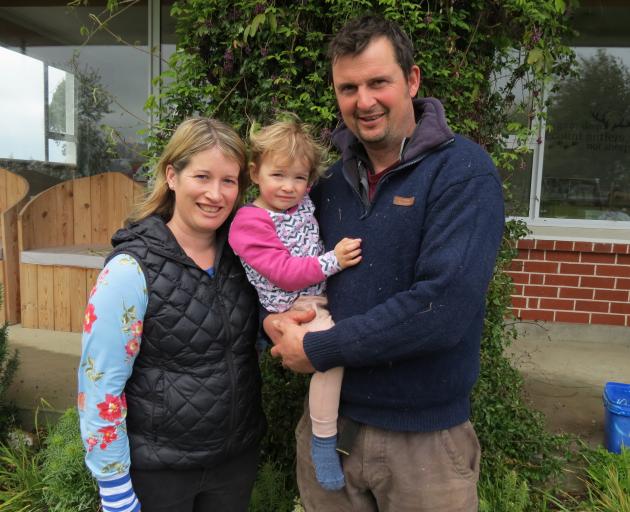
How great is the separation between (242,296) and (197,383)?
32 centimetres

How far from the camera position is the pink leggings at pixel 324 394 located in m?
1.79

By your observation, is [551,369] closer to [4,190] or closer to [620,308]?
[620,308]

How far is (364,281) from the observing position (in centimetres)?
173

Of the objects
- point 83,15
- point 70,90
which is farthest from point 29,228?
point 83,15

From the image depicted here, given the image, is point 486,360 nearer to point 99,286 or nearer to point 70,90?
point 99,286

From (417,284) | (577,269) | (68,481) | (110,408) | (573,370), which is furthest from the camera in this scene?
(577,269)

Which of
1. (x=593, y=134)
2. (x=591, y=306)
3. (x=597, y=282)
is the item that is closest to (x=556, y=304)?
(x=591, y=306)

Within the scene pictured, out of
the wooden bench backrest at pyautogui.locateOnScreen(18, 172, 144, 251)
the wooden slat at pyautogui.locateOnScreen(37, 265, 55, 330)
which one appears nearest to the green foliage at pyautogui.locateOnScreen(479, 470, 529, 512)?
the wooden slat at pyautogui.locateOnScreen(37, 265, 55, 330)

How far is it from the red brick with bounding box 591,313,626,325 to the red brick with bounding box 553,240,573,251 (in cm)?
69

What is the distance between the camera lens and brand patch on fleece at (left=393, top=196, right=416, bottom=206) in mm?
1640

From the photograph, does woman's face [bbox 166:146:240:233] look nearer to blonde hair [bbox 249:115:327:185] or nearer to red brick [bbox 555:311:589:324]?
blonde hair [bbox 249:115:327:185]

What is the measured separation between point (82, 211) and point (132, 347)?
15.9 feet

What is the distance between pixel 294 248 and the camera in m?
1.93

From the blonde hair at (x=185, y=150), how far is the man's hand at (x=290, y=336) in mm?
507
